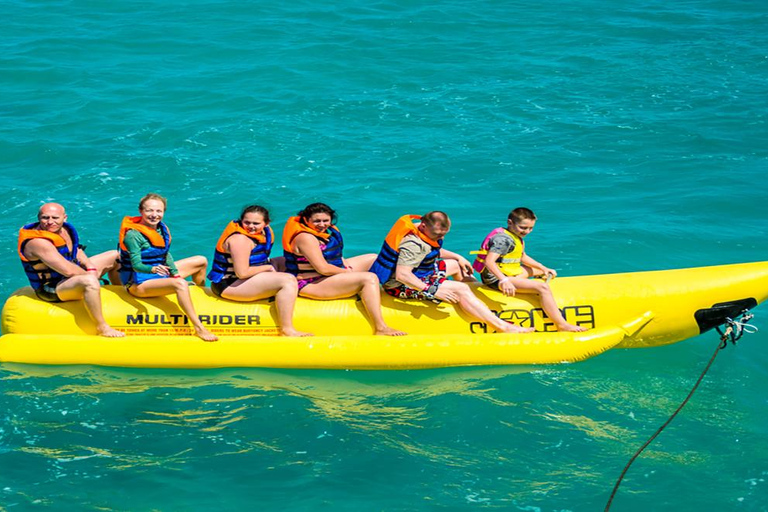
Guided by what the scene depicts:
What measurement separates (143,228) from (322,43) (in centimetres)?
948

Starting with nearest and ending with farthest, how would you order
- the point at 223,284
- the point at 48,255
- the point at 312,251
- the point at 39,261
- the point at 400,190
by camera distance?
the point at 48,255 < the point at 39,261 < the point at 312,251 < the point at 223,284 < the point at 400,190

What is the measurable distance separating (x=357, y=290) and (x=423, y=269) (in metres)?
0.56

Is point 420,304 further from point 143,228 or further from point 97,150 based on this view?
point 97,150

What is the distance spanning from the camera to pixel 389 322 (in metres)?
7.30

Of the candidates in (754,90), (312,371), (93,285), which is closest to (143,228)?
(93,285)

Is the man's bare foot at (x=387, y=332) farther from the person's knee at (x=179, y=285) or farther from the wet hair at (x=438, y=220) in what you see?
the person's knee at (x=179, y=285)

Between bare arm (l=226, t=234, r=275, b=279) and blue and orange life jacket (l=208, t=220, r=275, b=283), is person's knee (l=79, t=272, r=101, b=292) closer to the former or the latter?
blue and orange life jacket (l=208, t=220, r=275, b=283)

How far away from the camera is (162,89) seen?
45.9ft

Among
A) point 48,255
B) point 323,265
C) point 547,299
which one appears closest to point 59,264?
point 48,255

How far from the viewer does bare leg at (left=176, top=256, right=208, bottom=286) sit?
→ 24.4ft

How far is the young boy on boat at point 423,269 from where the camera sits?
277 inches

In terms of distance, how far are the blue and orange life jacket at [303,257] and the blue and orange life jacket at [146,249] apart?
3.08 feet

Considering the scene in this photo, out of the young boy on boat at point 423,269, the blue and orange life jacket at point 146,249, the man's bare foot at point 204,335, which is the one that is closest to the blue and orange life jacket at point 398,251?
the young boy on boat at point 423,269

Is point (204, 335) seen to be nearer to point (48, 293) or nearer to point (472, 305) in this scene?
point (48, 293)
